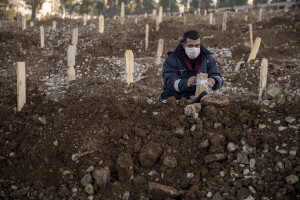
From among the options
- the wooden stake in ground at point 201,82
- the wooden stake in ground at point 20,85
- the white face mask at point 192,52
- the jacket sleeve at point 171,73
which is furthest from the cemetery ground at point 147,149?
the white face mask at point 192,52

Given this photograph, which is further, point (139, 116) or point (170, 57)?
point (170, 57)

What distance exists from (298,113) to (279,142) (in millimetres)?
762

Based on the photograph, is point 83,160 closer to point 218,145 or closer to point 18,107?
point 218,145

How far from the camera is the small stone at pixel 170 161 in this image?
9.84 ft

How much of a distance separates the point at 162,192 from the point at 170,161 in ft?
1.49

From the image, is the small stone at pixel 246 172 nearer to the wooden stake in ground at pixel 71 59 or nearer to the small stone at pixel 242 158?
the small stone at pixel 242 158

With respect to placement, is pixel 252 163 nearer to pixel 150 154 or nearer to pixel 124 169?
pixel 150 154

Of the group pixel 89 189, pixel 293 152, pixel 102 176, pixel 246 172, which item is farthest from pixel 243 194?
pixel 89 189

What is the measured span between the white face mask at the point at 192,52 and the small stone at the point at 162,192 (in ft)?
7.41

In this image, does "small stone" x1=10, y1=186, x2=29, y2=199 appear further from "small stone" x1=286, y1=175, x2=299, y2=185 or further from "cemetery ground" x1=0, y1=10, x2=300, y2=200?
"small stone" x1=286, y1=175, x2=299, y2=185

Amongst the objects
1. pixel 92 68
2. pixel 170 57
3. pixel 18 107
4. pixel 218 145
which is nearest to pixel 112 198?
pixel 218 145

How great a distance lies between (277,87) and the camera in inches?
191

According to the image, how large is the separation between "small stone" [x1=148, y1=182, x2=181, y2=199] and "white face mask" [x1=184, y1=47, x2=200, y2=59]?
226cm

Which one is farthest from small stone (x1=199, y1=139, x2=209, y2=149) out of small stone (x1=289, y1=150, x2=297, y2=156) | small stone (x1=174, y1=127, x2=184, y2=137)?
small stone (x1=289, y1=150, x2=297, y2=156)
